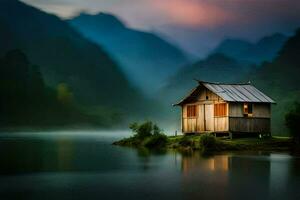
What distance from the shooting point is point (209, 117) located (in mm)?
64562

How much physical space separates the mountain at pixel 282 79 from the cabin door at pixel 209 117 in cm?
3400

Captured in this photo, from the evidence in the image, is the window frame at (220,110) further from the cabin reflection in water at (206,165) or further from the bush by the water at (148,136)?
the cabin reflection in water at (206,165)

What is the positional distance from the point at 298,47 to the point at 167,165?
5378 inches

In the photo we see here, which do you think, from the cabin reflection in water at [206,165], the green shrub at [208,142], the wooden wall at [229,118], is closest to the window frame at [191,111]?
the wooden wall at [229,118]

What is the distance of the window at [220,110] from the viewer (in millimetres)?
61969

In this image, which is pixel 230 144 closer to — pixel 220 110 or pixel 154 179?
pixel 220 110

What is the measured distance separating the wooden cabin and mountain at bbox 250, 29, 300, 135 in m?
32.5

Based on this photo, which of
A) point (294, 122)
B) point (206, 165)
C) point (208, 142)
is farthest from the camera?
point (294, 122)

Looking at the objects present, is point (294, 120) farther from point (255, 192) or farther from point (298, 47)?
point (298, 47)

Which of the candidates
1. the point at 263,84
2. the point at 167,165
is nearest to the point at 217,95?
the point at 167,165

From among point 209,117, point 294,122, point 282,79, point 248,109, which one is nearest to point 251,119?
point 248,109

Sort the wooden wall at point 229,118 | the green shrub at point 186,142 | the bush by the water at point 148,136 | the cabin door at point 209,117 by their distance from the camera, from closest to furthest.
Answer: the green shrub at point 186,142, the wooden wall at point 229,118, the cabin door at point 209,117, the bush by the water at point 148,136

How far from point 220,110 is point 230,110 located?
5.72ft

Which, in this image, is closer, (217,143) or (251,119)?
(217,143)
